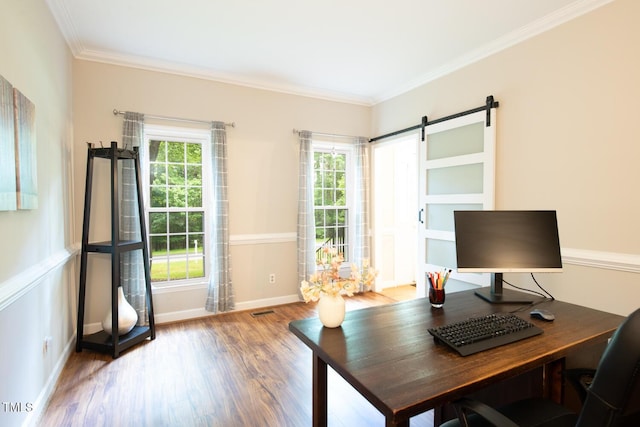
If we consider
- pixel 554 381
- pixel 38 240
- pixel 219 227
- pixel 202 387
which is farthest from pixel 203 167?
pixel 554 381

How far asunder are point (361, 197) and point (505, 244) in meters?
2.70

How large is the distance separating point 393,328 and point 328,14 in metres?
2.36

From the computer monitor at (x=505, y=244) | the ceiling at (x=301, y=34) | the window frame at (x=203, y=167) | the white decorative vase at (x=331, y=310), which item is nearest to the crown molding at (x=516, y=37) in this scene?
the ceiling at (x=301, y=34)

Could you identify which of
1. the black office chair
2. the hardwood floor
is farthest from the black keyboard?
the hardwood floor

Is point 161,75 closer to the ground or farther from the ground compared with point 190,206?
farther from the ground

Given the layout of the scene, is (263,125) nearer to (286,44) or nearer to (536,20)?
(286,44)

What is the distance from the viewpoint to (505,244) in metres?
1.92

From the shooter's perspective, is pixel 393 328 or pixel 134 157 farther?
pixel 134 157

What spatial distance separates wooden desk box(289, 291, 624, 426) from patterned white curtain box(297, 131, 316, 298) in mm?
2431

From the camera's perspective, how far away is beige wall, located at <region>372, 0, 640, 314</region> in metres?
2.26

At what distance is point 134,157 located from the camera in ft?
9.89

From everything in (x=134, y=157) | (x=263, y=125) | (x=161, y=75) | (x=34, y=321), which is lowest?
(x=34, y=321)

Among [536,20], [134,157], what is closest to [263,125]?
[134,157]

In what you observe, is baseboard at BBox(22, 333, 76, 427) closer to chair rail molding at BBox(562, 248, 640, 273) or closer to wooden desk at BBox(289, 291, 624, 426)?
wooden desk at BBox(289, 291, 624, 426)
